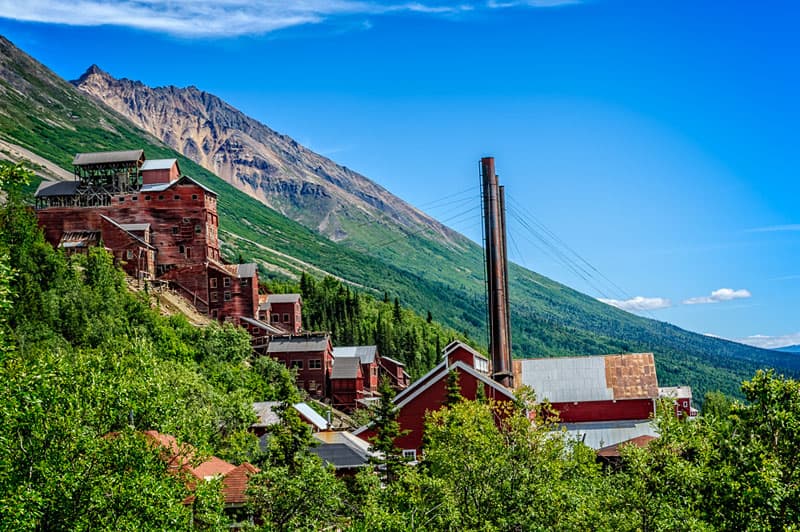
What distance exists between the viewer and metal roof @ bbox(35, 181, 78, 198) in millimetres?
99062

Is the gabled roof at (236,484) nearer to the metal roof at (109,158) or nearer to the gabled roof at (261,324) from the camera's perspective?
the gabled roof at (261,324)

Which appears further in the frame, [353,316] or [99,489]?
[353,316]

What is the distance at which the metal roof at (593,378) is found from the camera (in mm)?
67125

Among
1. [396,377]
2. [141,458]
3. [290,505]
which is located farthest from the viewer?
[396,377]

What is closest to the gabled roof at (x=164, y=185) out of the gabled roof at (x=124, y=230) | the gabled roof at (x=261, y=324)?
the gabled roof at (x=124, y=230)

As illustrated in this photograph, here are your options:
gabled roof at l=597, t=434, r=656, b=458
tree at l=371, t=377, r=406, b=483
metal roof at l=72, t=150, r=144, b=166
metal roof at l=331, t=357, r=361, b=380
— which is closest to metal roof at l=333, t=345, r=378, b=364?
metal roof at l=331, t=357, r=361, b=380

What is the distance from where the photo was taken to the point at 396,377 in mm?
122688

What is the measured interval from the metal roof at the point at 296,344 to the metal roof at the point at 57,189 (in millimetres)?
28263

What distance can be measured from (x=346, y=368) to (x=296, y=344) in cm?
729

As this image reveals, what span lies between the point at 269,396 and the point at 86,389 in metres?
53.2

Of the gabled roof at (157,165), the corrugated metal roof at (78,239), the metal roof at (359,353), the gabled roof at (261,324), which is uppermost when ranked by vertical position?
the gabled roof at (157,165)

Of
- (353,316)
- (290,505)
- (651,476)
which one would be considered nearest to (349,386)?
(353,316)

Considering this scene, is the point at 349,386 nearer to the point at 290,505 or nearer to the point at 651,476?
the point at 290,505

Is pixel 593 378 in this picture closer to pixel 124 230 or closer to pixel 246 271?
pixel 246 271
